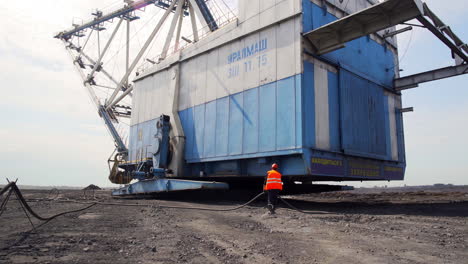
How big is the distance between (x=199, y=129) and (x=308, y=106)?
524cm

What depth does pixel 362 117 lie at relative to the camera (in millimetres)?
11914

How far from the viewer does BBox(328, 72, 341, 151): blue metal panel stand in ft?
35.2

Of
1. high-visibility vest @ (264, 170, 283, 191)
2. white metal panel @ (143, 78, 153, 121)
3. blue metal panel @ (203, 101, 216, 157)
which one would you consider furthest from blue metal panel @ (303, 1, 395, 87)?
white metal panel @ (143, 78, 153, 121)

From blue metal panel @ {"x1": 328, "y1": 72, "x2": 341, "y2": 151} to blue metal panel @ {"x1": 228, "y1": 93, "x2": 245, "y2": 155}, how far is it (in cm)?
297

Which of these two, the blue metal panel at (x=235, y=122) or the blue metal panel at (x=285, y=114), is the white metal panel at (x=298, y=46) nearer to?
the blue metal panel at (x=285, y=114)

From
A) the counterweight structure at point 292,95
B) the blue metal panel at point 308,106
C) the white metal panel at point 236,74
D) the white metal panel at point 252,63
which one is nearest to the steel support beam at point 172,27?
the counterweight structure at point 292,95

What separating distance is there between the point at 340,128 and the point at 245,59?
4.06 m

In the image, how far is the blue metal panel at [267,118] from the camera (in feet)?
34.8

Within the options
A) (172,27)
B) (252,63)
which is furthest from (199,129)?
(172,27)

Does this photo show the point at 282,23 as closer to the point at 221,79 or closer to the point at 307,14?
the point at 307,14

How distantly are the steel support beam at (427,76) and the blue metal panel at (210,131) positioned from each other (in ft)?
25.0

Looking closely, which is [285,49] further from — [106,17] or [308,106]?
[106,17]

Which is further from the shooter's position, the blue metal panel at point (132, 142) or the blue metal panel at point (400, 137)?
the blue metal panel at point (132, 142)

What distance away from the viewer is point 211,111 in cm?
1321
